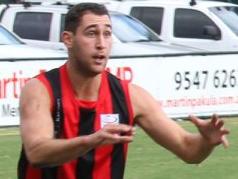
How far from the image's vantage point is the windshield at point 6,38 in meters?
16.8

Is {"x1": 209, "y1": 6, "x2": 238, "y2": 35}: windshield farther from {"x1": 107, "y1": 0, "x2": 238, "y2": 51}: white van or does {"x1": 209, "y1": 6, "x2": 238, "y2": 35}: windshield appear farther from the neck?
the neck

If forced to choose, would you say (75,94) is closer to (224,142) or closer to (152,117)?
(152,117)

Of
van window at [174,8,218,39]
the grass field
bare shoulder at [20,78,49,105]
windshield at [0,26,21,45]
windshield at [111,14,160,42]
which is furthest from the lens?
van window at [174,8,218,39]

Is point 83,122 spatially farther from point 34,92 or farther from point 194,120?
point 194,120

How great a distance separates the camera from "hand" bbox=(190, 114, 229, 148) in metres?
4.35

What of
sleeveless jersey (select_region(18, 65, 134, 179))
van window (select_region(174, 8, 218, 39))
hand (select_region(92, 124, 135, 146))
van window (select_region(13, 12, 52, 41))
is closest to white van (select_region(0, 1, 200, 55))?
van window (select_region(13, 12, 52, 41))

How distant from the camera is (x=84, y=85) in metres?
4.43

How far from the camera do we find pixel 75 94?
14.6ft

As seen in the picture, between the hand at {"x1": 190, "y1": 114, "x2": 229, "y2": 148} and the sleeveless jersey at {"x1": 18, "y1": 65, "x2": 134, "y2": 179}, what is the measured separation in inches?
12.8

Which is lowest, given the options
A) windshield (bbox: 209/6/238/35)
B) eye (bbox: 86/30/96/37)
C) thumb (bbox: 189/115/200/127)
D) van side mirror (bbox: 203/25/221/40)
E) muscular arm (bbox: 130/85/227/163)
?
van side mirror (bbox: 203/25/221/40)

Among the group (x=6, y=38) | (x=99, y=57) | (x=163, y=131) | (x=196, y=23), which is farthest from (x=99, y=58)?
(x=196, y=23)

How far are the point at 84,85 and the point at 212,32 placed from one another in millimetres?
14946

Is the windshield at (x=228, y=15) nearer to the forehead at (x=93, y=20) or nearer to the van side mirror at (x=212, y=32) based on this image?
the van side mirror at (x=212, y=32)

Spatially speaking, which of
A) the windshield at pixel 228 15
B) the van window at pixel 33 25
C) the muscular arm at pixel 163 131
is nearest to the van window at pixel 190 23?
the windshield at pixel 228 15
